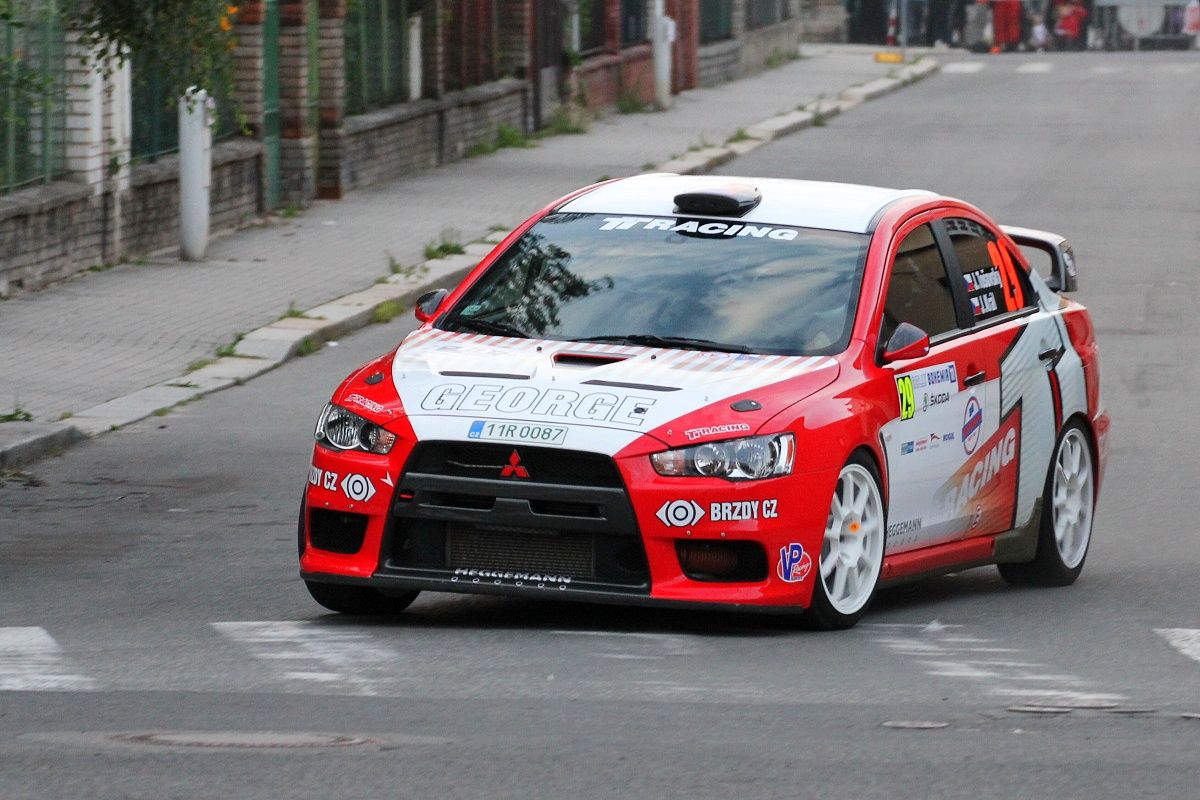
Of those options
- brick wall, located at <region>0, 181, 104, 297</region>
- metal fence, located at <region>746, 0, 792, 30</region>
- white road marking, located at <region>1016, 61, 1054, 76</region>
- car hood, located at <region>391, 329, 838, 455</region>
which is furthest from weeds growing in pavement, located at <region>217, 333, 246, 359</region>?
white road marking, located at <region>1016, 61, 1054, 76</region>

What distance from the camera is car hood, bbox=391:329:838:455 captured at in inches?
297

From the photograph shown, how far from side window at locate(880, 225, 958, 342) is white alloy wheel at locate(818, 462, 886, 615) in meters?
0.66

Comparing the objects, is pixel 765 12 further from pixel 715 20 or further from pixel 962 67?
pixel 715 20

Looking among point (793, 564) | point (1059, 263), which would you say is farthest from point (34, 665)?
point (1059, 263)

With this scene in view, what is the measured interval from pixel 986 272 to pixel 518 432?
8.24ft

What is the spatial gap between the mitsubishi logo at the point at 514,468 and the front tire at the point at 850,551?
98cm

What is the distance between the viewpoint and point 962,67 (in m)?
52.1

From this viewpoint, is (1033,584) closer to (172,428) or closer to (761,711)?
(761,711)

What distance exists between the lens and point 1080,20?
2468 inches

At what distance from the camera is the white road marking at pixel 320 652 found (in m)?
6.98

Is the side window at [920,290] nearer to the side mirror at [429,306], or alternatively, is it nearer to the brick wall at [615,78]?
the side mirror at [429,306]

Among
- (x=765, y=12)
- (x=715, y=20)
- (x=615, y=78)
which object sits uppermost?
(x=765, y=12)

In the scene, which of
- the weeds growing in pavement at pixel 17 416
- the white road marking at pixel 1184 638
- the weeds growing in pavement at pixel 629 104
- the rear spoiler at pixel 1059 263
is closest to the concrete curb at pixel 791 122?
the weeds growing in pavement at pixel 629 104

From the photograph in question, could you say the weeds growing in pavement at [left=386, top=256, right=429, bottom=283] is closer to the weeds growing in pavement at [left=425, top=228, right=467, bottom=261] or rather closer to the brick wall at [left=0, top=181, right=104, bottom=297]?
the weeds growing in pavement at [left=425, top=228, right=467, bottom=261]
